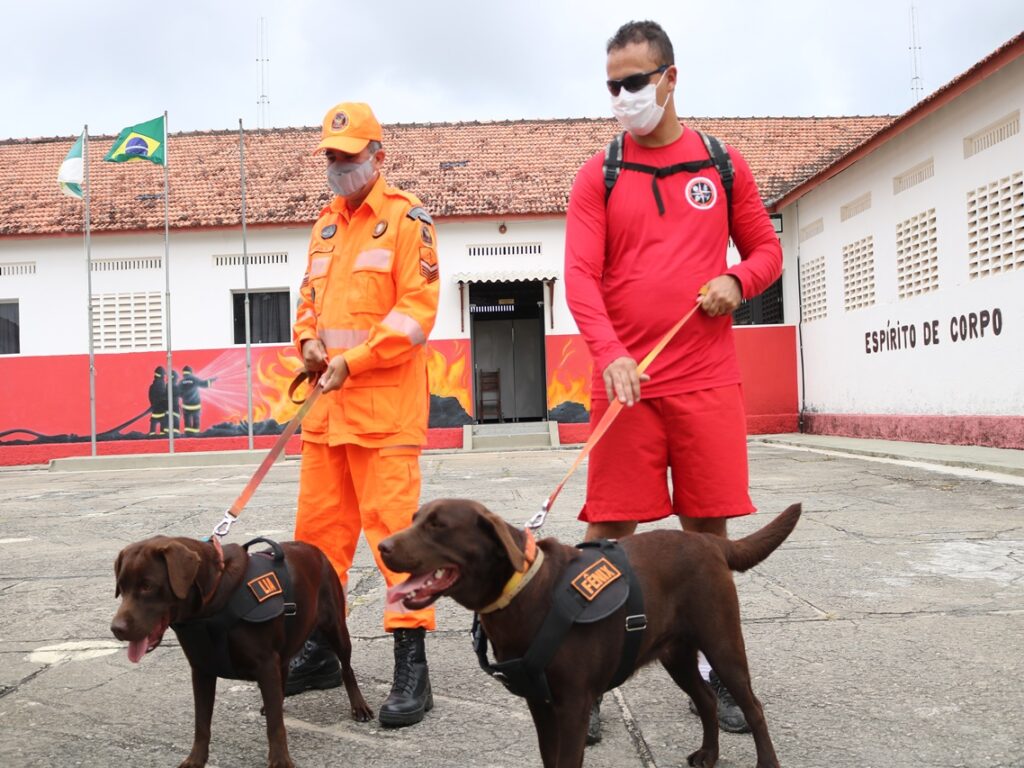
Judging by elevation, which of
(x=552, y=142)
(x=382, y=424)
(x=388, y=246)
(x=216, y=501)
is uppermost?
(x=552, y=142)

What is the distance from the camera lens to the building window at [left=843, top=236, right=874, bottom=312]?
15719mm

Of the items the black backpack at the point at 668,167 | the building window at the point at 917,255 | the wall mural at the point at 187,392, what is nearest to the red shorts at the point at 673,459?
the black backpack at the point at 668,167

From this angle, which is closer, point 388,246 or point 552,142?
point 388,246

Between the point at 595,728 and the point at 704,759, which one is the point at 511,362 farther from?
the point at 704,759

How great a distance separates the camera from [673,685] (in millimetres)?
3250

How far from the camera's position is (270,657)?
258 cm

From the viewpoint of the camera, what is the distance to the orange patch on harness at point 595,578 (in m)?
2.20

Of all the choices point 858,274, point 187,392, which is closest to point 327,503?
point 858,274

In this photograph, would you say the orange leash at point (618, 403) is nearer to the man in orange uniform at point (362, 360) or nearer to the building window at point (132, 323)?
the man in orange uniform at point (362, 360)

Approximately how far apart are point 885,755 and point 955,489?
6.61 metres

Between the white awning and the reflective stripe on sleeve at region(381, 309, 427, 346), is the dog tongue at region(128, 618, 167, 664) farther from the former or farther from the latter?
the white awning

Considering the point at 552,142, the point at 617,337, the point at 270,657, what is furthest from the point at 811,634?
the point at 552,142

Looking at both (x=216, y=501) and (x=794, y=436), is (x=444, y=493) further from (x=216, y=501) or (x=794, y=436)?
(x=794, y=436)

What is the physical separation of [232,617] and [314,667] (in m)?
0.89
